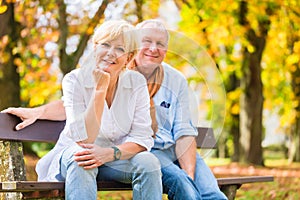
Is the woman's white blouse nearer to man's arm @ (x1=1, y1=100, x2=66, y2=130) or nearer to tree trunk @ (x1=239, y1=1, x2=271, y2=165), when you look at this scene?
man's arm @ (x1=1, y1=100, x2=66, y2=130)

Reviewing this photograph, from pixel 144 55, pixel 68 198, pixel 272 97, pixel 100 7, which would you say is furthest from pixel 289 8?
A: pixel 272 97

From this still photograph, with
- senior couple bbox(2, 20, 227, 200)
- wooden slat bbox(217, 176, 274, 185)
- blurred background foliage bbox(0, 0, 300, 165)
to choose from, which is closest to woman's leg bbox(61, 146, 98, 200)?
senior couple bbox(2, 20, 227, 200)

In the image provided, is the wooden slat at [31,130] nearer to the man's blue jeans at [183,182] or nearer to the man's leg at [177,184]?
the man's blue jeans at [183,182]

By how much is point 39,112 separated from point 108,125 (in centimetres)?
59

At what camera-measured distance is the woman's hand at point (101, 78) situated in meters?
3.96

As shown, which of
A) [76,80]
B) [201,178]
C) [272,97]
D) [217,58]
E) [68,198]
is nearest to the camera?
[68,198]

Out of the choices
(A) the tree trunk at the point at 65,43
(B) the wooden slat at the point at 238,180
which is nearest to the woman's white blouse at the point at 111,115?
(B) the wooden slat at the point at 238,180

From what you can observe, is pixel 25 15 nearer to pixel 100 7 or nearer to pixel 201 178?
pixel 100 7

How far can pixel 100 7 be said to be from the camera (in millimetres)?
9156

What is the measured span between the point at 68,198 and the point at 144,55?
1076mm

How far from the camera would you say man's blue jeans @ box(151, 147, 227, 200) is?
4.04 m

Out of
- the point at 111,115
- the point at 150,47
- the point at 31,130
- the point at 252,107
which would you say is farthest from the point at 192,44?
the point at 252,107

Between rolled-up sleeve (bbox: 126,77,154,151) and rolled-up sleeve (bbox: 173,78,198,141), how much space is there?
345mm

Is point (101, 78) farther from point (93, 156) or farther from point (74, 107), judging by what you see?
point (93, 156)
